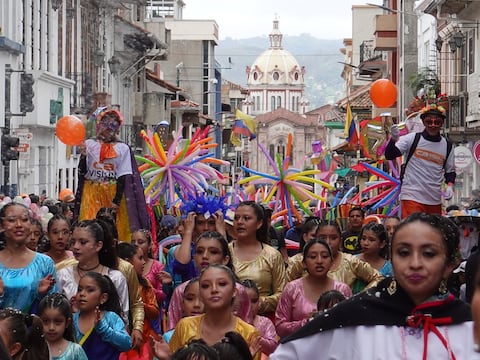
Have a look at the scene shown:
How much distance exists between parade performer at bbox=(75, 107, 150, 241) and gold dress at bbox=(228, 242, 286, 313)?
3.21 metres

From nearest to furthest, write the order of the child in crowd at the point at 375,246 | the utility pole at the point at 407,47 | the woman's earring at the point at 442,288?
the woman's earring at the point at 442,288 → the child in crowd at the point at 375,246 → the utility pole at the point at 407,47

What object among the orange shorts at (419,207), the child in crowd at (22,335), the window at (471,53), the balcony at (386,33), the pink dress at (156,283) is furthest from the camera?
the balcony at (386,33)

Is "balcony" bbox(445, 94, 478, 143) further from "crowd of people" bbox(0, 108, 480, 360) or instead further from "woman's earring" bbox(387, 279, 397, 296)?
"woman's earring" bbox(387, 279, 397, 296)

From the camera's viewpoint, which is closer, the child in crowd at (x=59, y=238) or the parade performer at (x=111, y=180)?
the child in crowd at (x=59, y=238)

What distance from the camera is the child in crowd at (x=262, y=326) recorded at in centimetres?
847

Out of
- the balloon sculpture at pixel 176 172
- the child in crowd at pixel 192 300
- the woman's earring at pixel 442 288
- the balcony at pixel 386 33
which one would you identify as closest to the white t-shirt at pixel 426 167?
the balloon sculpture at pixel 176 172

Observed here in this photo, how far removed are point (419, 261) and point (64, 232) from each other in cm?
586

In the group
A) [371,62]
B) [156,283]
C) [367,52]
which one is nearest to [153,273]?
[156,283]

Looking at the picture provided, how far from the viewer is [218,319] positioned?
798 cm

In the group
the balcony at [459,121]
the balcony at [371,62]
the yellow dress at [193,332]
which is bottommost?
the yellow dress at [193,332]

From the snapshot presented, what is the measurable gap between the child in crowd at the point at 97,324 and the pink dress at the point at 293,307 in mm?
1058

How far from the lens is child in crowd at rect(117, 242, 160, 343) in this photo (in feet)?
35.4

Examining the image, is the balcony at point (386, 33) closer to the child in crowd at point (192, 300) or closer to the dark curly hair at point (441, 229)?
the child in crowd at point (192, 300)

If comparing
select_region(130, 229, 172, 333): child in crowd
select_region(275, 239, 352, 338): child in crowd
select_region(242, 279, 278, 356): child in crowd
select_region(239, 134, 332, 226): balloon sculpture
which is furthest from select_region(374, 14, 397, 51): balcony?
select_region(242, 279, 278, 356): child in crowd
